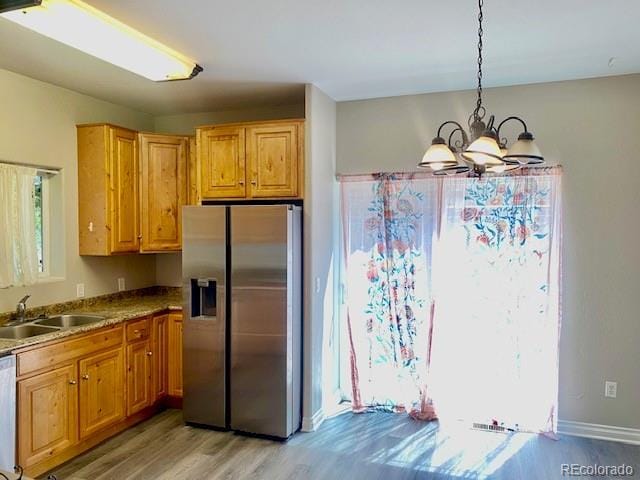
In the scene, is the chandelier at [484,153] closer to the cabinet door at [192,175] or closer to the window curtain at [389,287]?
the window curtain at [389,287]

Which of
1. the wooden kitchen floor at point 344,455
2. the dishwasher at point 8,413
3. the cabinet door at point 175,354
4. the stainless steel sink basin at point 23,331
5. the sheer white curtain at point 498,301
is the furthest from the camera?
the cabinet door at point 175,354

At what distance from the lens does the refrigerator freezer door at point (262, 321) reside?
139 inches

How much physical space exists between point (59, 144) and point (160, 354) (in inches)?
75.4

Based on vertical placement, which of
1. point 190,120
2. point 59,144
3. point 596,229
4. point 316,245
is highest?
point 190,120

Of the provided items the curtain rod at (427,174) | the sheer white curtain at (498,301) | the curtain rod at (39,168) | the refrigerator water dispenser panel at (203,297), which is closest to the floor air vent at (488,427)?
the sheer white curtain at (498,301)

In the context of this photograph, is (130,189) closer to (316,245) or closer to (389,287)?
(316,245)

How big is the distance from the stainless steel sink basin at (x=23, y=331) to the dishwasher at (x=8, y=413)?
0.53 meters

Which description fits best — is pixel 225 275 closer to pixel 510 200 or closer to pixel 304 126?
pixel 304 126

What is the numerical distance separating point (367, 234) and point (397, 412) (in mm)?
1541

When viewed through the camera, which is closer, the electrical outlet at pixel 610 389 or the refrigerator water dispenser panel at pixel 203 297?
the electrical outlet at pixel 610 389

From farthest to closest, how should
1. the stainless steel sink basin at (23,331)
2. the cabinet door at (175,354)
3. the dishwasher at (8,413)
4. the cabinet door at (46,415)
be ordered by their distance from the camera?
the cabinet door at (175,354) → the stainless steel sink basin at (23,331) → the cabinet door at (46,415) → the dishwasher at (8,413)

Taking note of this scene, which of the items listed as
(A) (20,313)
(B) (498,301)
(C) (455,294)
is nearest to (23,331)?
(A) (20,313)

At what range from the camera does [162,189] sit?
170 inches

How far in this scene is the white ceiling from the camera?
241 cm
